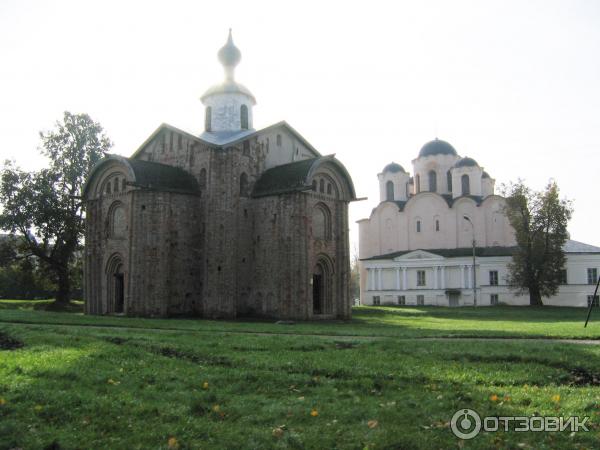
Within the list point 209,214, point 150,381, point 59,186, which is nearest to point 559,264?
point 209,214

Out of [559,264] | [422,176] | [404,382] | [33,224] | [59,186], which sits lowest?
[404,382]

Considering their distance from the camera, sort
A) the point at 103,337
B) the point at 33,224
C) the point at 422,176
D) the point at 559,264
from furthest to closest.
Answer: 1. the point at 422,176
2. the point at 559,264
3. the point at 33,224
4. the point at 103,337

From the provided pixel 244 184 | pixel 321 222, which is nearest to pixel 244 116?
pixel 244 184

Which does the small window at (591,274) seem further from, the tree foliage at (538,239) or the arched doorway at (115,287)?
the arched doorway at (115,287)

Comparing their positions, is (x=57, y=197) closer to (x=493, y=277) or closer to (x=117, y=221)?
(x=117, y=221)

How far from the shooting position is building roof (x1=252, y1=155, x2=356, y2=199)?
2925 centimetres

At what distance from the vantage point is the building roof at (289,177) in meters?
29.3

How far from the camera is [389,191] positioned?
6219 cm

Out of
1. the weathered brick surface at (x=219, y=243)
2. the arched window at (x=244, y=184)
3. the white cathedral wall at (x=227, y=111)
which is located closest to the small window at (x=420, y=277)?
the weathered brick surface at (x=219, y=243)

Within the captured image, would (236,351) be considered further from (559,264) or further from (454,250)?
(454,250)

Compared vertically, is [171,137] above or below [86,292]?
above

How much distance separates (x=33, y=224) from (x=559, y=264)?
37863 millimetres

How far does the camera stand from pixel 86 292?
105ft

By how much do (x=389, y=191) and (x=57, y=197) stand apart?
112ft
